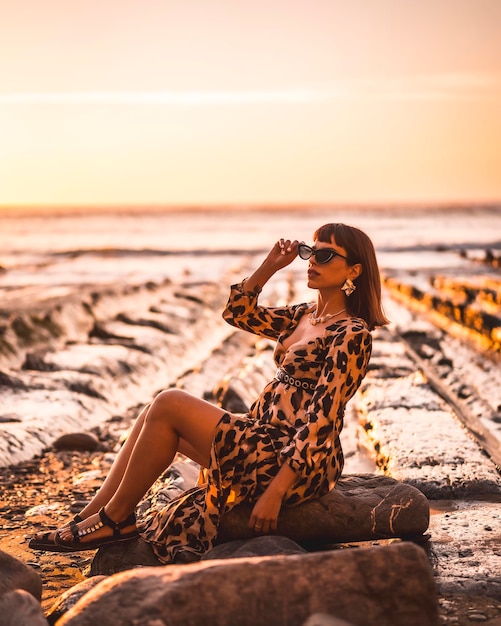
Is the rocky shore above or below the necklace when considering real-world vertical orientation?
below

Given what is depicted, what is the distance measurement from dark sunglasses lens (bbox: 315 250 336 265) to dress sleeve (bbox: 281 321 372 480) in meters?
0.37

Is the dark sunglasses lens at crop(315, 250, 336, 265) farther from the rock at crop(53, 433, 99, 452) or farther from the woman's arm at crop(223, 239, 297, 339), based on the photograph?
the rock at crop(53, 433, 99, 452)

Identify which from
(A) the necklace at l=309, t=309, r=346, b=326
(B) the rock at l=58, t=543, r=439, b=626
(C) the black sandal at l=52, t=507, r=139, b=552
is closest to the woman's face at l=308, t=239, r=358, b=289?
(A) the necklace at l=309, t=309, r=346, b=326

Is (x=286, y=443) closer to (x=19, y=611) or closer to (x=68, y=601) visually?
(x=68, y=601)

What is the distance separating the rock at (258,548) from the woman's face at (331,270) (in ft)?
4.07

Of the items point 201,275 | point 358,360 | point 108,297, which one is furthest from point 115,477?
point 201,275

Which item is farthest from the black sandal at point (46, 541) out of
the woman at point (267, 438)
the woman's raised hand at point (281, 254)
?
the woman's raised hand at point (281, 254)

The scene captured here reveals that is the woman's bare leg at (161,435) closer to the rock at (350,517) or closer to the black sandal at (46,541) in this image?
the black sandal at (46,541)

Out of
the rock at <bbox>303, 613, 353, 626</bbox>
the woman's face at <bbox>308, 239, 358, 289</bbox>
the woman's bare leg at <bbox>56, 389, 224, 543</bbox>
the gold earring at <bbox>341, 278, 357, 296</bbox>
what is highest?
the woman's face at <bbox>308, 239, 358, 289</bbox>

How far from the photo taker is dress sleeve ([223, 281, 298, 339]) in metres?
4.86

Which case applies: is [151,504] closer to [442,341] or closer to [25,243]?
[442,341]

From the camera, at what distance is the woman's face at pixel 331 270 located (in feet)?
14.6

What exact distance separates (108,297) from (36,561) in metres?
11.0

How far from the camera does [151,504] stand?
16.9ft
